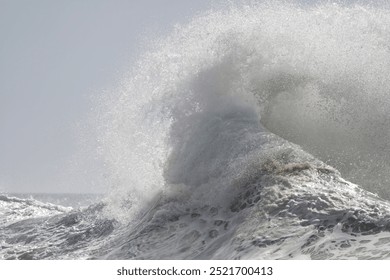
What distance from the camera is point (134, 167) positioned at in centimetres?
1303

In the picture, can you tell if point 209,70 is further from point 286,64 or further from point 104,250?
point 104,250

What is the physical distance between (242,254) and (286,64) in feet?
22.0

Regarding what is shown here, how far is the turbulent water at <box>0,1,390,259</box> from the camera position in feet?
22.7

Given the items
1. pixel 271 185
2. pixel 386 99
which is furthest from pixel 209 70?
pixel 271 185

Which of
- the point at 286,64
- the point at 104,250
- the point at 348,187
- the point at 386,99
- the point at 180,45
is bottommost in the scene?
the point at 104,250

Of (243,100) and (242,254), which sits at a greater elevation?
(243,100)

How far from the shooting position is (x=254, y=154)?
30.0 ft

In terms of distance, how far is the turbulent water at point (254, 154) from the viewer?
6914 mm

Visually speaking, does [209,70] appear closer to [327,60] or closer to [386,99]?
[327,60]

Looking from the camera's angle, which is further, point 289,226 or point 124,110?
point 124,110
